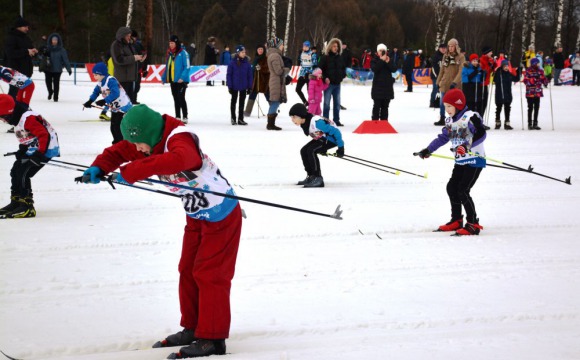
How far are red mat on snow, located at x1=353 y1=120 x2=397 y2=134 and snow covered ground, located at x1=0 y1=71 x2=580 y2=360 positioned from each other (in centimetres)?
363

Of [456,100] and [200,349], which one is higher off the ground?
[456,100]

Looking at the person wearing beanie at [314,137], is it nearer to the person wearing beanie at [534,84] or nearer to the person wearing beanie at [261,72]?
the person wearing beanie at [261,72]

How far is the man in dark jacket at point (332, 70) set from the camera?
15.2 meters

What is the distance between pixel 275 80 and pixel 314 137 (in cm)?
629

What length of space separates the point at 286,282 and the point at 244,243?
1.16 metres

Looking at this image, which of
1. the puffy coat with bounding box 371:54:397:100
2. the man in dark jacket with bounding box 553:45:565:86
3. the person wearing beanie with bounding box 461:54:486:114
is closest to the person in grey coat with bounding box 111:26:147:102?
the puffy coat with bounding box 371:54:397:100

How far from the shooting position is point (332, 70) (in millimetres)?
15242

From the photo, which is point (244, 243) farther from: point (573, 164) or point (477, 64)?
point (477, 64)

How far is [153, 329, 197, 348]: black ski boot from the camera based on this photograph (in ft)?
13.8

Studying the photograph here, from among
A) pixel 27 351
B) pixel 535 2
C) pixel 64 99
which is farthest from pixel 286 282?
pixel 535 2

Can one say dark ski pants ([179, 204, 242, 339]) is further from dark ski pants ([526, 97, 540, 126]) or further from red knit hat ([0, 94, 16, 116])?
dark ski pants ([526, 97, 540, 126])

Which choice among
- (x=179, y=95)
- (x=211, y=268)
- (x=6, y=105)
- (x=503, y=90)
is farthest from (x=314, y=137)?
(x=503, y=90)

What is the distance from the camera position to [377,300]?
5094 mm

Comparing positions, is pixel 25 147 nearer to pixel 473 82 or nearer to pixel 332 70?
pixel 332 70
